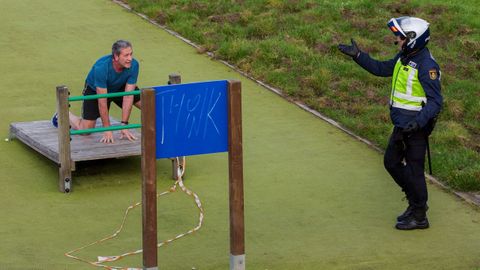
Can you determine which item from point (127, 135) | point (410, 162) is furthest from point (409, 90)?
point (127, 135)

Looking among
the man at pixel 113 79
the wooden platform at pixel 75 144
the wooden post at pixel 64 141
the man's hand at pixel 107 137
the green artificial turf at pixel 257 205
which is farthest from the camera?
the man's hand at pixel 107 137

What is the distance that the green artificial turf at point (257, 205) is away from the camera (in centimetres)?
946

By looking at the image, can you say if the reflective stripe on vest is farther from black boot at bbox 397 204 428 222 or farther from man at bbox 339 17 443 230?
black boot at bbox 397 204 428 222

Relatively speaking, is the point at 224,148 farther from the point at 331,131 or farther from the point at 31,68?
the point at 31,68

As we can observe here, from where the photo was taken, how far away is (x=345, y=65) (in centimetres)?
1527

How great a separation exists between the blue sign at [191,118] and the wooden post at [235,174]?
0.06 meters

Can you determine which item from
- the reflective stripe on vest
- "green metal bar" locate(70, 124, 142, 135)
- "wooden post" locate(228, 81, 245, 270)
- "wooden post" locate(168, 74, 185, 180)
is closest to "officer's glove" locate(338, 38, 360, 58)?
the reflective stripe on vest

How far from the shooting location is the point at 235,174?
8781 mm

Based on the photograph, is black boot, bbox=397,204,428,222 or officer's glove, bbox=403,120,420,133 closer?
officer's glove, bbox=403,120,420,133

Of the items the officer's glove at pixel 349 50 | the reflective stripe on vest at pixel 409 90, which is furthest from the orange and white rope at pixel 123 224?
the reflective stripe on vest at pixel 409 90

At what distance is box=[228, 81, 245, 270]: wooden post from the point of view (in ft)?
28.6

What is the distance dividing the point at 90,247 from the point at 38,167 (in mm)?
2371

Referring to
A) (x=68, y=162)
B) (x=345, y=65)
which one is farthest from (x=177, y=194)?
(x=345, y=65)

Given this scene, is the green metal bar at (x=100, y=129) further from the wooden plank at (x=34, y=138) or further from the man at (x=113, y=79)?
the wooden plank at (x=34, y=138)
